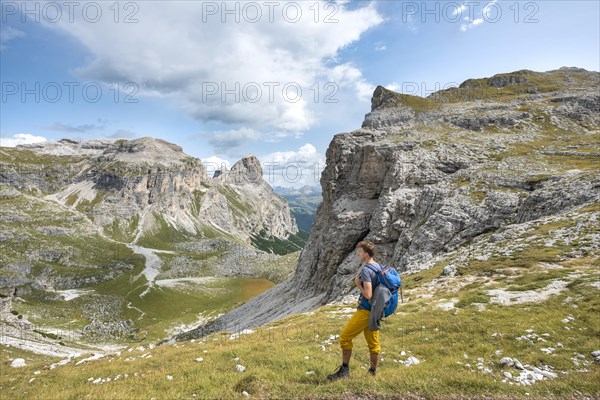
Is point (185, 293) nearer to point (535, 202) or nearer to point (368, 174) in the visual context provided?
point (368, 174)

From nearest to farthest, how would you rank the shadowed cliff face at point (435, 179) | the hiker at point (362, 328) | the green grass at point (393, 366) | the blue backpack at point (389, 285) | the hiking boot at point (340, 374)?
the green grass at point (393, 366), the blue backpack at point (389, 285), the hiker at point (362, 328), the hiking boot at point (340, 374), the shadowed cliff face at point (435, 179)

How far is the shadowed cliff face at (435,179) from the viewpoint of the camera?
48.3 metres

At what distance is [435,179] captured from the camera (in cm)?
6488

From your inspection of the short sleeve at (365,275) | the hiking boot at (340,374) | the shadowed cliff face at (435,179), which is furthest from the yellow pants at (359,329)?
the shadowed cliff face at (435,179)

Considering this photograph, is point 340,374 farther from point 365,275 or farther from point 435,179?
point 435,179

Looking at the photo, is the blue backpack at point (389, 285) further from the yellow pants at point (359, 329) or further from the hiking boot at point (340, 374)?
the hiking boot at point (340, 374)

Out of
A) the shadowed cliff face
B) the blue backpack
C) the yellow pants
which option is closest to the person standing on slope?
the yellow pants

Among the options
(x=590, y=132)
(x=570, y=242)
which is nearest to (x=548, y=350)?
(x=570, y=242)

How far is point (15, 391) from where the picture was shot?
16656 millimetres

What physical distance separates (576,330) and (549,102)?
11755 cm

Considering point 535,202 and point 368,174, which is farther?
point 368,174

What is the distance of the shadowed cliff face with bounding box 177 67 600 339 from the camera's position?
48312 mm

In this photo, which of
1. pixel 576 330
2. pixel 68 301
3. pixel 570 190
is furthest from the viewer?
pixel 68 301

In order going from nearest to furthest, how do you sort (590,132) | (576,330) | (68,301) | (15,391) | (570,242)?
(576,330) < (15,391) < (570,242) < (590,132) < (68,301)
